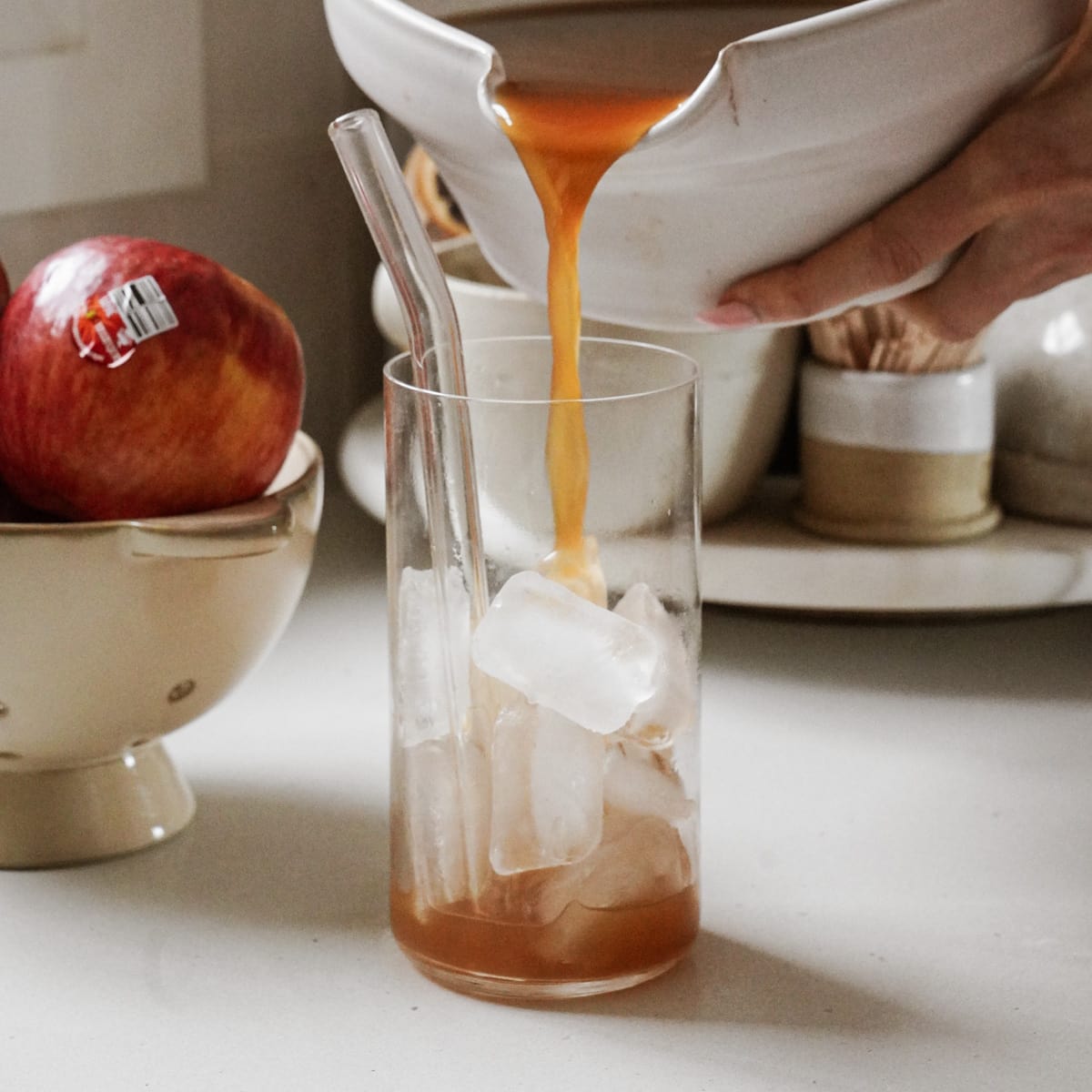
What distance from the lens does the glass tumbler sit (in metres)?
0.56

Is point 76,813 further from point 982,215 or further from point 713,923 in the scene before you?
point 982,215

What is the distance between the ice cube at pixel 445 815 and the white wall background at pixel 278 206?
53 centimetres

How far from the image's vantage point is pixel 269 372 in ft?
2.18

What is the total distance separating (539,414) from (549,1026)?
21 centimetres

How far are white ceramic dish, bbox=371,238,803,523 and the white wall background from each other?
0.64ft

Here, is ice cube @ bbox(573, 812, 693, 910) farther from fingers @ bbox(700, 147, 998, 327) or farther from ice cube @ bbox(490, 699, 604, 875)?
fingers @ bbox(700, 147, 998, 327)

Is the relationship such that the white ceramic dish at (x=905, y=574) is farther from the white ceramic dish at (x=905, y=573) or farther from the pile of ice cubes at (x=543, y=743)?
the pile of ice cubes at (x=543, y=743)

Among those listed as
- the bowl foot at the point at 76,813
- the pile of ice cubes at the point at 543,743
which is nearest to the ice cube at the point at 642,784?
the pile of ice cubes at the point at 543,743

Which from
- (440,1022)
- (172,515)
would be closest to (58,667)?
(172,515)

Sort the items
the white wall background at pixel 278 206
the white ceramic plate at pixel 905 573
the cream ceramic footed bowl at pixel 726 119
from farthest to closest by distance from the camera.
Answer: the white wall background at pixel 278 206
the white ceramic plate at pixel 905 573
the cream ceramic footed bowl at pixel 726 119

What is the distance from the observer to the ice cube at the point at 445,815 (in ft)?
1.88

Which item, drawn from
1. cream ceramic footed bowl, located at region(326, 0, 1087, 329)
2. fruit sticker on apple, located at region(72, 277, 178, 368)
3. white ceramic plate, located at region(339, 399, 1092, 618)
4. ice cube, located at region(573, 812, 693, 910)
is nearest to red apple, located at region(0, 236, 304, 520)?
fruit sticker on apple, located at region(72, 277, 178, 368)

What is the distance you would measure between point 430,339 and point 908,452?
414 millimetres

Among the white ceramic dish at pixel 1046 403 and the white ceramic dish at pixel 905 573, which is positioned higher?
the white ceramic dish at pixel 1046 403
